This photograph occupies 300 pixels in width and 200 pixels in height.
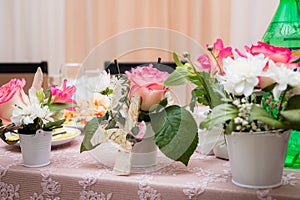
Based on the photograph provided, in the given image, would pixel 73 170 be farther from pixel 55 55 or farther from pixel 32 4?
pixel 32 4

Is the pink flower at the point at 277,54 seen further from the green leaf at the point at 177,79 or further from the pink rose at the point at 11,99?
the pink rose at the point at 11,99

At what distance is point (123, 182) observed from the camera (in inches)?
Result: 29.4

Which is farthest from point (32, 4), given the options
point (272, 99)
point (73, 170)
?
point (272, 99)

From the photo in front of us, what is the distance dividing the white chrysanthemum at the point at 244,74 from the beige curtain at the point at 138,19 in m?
1.74

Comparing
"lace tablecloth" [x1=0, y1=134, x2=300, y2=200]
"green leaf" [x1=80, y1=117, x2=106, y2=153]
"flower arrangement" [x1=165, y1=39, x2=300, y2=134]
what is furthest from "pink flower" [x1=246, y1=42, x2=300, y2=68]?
"green leaf" [x1=80, y1=117, x2=106, y2=153]

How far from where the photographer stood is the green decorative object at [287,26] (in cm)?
84

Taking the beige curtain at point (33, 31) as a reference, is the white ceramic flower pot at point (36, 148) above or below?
below

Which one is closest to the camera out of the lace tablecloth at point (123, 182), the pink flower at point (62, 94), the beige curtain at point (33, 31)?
the lace tablecloth at point (123, 182)

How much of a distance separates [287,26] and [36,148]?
60cm

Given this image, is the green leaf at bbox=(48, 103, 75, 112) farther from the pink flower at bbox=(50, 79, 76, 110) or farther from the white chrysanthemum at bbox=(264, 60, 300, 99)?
the white chrysanthemum at bbox=(264, 60, 300, 99)

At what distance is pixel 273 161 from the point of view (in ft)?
2.14

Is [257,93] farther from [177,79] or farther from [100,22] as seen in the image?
[100,22]

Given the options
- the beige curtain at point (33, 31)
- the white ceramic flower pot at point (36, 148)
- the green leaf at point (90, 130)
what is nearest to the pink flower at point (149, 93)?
the green leaf at point (90, 130)

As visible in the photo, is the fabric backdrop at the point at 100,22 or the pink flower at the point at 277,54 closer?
the pink flower at the point at 277,54
